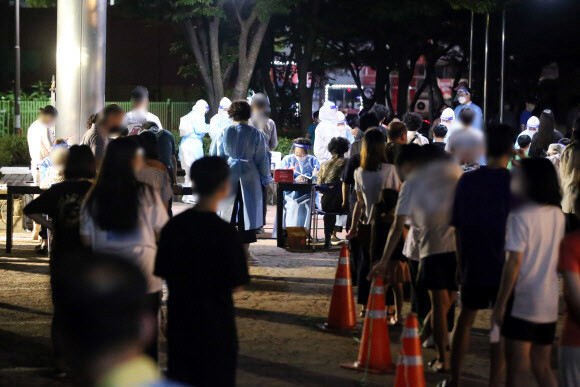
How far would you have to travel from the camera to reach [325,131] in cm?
1723

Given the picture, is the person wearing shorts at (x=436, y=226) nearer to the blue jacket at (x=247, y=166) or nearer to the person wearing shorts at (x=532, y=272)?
the person wearing shorts at (x=532, y=272)

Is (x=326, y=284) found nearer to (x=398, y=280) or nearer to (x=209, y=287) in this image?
(x=398, y=280)

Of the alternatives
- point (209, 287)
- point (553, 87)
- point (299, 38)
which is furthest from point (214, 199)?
point (553, 87)

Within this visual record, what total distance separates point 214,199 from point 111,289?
185 cm

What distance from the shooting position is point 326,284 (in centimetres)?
1141

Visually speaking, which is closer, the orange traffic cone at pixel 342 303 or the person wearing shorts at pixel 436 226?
the person wearing shorts at pixel 436 226

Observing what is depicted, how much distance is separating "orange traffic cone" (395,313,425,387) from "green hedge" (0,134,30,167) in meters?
16.4

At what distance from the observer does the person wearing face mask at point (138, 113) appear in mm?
11594

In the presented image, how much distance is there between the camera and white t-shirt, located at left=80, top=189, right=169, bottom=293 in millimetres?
5723

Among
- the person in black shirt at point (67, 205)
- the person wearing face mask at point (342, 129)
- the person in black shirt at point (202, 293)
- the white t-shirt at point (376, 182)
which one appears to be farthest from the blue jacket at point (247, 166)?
the person in black shirt at point (202, 293)

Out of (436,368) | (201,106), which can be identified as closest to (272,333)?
(436,368)

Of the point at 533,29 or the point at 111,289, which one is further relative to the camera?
the point at 533,29

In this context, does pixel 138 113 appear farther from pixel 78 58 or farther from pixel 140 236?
pixel 140 236

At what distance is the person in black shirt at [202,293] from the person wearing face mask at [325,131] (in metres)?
12.4
